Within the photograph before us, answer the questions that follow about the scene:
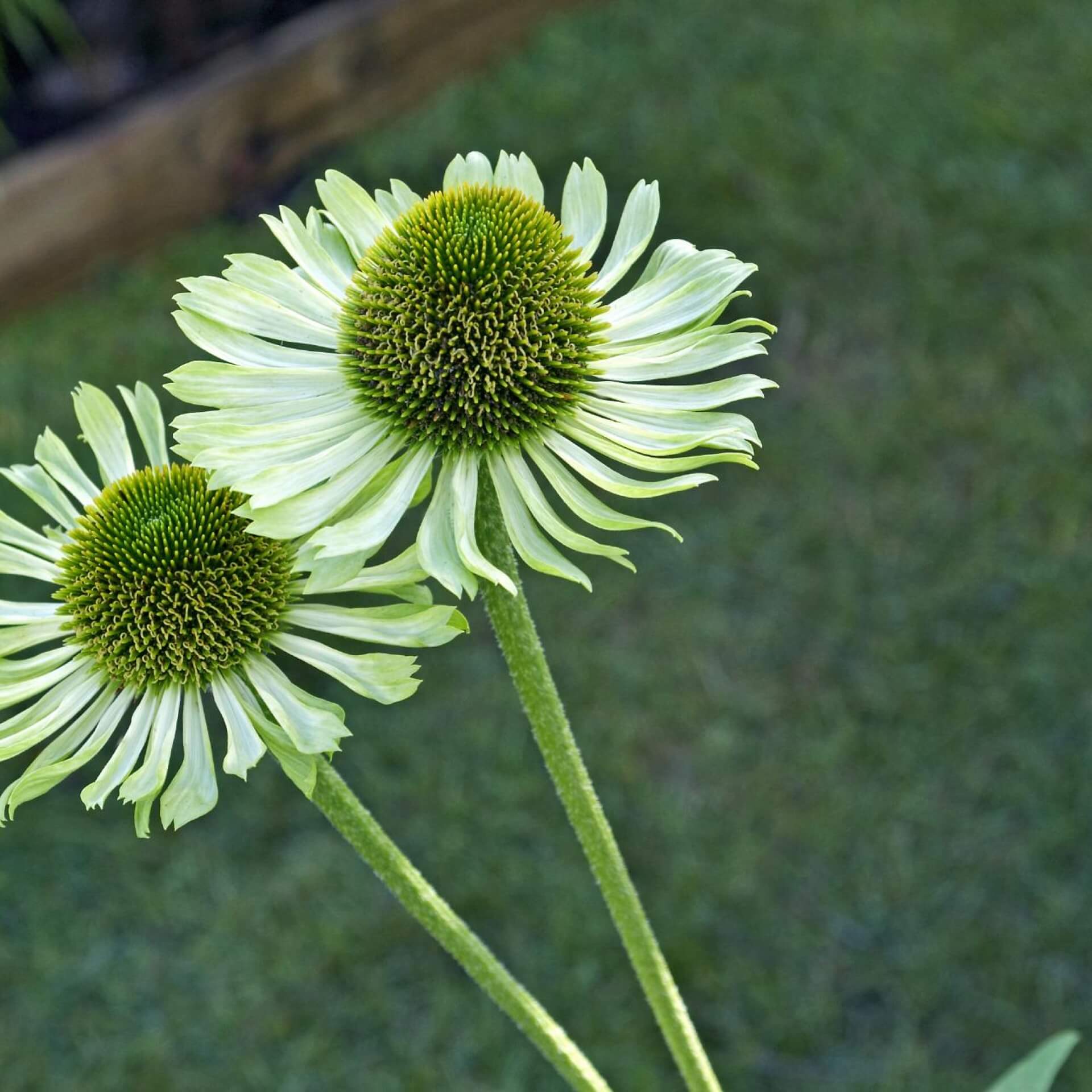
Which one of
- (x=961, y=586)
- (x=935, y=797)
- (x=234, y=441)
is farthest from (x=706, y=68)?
(x=234, y=441)

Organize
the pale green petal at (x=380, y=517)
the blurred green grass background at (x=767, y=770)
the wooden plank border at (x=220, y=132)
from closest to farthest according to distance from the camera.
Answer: the pale green petal at (x=380, y=517) → the blurred green grass background at (x=767, y=770) → the wooden plank border at (x=220, y=132)

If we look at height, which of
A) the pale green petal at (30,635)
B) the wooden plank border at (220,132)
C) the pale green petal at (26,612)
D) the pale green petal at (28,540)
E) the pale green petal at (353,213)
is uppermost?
the wooden plank border at (220,132)

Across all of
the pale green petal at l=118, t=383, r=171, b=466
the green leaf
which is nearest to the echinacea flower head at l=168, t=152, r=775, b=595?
the pale green petal at l=118, t=383, r=171, b=466

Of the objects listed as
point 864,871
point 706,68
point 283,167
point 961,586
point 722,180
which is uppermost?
point 283,167

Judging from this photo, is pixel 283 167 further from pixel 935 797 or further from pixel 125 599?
pixel 125 599

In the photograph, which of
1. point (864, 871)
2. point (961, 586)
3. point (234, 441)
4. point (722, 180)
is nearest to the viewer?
point (234, 441)

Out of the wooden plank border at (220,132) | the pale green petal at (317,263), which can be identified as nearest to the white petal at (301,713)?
the pale green petal at (317,263)

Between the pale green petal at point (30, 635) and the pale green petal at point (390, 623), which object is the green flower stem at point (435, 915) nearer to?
the pale green petal at point (390, 623)
